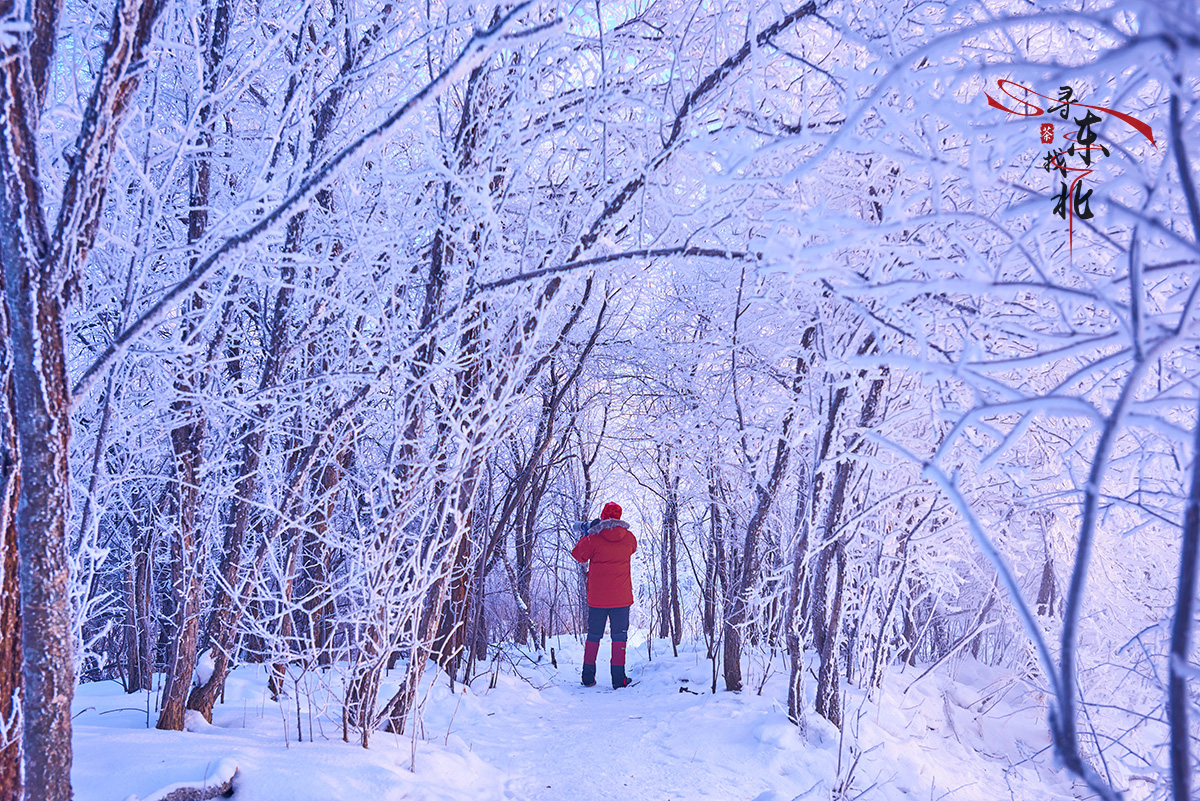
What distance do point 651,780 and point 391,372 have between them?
252 cm

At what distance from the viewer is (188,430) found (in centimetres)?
326

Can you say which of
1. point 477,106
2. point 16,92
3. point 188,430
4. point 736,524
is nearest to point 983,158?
point 16,92

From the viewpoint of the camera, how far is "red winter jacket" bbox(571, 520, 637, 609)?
6.51 m

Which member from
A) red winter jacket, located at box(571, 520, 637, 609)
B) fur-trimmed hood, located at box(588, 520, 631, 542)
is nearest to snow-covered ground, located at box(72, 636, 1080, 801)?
red winter jacket, located at box(571, 520, 637, 609)

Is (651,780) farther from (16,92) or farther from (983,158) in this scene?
(16,92)

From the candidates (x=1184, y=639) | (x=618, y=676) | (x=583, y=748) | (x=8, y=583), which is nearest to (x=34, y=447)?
(x=8, y=583)

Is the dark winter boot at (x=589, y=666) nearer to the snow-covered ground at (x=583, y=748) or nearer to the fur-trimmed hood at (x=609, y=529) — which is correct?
the snow-covered ground at (x=583, y=748)

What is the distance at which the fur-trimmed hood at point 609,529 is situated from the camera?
6.65 m

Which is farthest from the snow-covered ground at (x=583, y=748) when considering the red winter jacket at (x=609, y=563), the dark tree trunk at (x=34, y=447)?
the dark tree trunk at (x=34, y=447)

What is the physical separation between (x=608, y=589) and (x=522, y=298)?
411 cm

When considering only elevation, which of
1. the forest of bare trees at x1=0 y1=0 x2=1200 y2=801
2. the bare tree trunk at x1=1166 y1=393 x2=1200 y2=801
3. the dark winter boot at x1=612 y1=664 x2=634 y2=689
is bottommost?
the dark winter boot at x1=612 y1=664 x2=634 y2=689

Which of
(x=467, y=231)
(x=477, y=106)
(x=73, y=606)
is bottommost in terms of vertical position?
(x=73, y=606)

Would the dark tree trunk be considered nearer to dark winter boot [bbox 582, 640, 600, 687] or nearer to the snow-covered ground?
the snow-covered ground

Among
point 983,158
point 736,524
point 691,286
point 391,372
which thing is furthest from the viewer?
point 691,286
